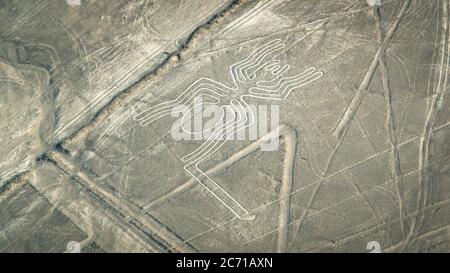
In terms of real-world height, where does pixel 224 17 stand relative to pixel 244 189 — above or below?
above

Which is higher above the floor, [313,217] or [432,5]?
[432,5]

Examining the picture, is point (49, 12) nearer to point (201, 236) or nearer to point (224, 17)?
point (224, 17)

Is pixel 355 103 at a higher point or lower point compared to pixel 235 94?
lower

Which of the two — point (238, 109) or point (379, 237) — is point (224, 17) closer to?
point (238, 109)

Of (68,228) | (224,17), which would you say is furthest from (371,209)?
(68,228)

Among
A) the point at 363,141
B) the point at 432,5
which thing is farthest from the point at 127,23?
the point at 432,5

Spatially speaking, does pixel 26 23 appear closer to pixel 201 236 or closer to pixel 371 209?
pixel 201 236
